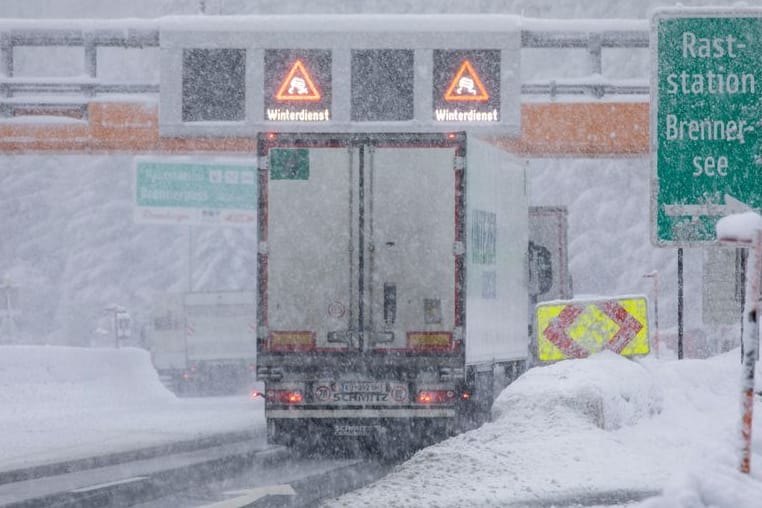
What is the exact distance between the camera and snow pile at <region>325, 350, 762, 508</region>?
365 inches

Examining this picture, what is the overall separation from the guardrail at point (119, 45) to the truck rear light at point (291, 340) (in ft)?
34.1

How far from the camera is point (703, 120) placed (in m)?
11.4

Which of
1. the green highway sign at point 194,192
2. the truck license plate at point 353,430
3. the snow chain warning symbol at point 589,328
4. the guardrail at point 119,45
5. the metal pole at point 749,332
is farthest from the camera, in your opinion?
the green highway sign at point 194,192

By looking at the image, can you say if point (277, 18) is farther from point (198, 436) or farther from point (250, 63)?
point (198, 436)

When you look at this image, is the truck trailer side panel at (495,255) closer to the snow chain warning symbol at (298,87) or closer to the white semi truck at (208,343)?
the snow chain warning symbol at (298,87)

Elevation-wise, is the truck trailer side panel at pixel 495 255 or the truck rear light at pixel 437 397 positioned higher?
the truck trailer side panel at pixel 495 255

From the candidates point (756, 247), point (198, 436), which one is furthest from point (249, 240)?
point (756, 247)

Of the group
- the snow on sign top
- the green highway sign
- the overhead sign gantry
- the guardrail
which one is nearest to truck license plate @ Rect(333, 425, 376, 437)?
the snow on sign top

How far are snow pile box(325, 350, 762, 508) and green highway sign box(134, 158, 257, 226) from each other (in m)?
25.6

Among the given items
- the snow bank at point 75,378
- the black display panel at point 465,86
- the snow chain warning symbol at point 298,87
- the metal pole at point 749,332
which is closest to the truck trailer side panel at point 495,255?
the black display panel at point 465,86

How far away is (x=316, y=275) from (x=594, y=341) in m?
3.40

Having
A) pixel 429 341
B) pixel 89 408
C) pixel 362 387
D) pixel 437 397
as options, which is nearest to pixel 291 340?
pixel 362 387

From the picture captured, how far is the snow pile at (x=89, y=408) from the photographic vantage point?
56.9ft

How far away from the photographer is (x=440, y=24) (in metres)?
22.7
